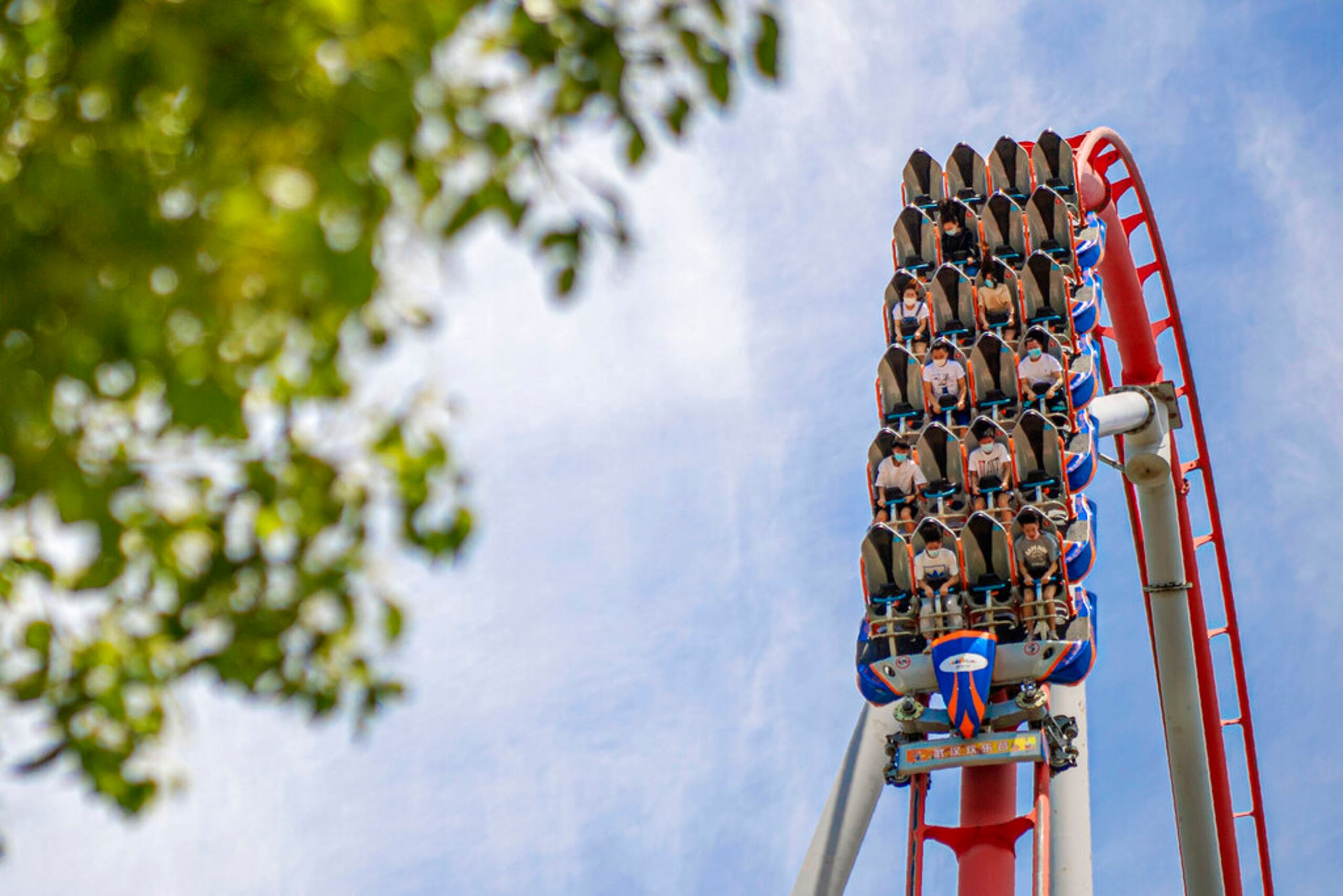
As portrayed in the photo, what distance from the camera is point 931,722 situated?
12859 millimetres

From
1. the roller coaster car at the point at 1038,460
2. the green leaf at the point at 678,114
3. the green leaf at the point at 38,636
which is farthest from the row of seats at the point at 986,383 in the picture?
the green leaf at the point at 38,636

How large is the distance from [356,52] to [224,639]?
1097mm

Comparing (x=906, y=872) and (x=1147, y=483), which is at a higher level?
(x=1147, y=483)

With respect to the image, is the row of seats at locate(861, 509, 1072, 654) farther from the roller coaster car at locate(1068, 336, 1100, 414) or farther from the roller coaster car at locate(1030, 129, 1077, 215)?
the roller coaster car at locate(1030, 129, 1077, 215)

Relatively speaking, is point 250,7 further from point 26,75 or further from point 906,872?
point 906,872

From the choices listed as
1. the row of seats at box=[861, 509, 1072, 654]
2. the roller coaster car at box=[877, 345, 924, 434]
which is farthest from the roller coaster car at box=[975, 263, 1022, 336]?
the row of seats at box=[861, 509, 1072, 654]

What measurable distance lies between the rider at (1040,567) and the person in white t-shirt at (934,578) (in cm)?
52

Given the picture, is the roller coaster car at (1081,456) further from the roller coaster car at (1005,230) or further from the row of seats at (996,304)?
the roller coaster car at (1005,230)

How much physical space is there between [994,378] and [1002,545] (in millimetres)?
2034

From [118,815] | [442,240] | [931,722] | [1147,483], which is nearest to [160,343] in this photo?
[442,240]

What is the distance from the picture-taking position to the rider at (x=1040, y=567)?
1278 centimetres

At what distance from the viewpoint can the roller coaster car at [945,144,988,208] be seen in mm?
16438

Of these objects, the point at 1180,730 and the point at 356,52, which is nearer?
the point at 356,52

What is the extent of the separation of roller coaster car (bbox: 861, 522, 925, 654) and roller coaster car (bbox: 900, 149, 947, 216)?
448cm
